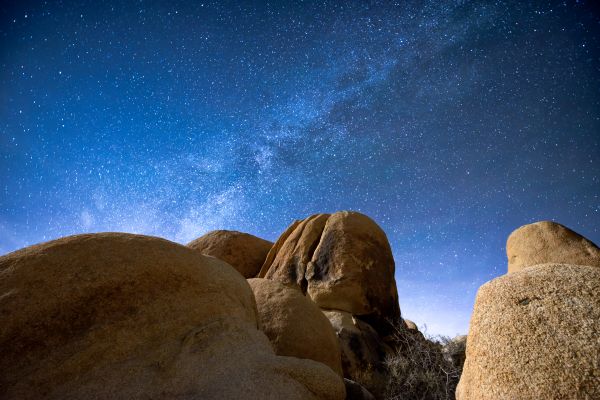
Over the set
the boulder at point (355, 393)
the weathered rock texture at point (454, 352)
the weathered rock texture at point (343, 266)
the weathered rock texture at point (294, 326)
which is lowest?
the boulder at point (355, 393)

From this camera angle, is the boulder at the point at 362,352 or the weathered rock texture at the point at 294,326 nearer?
the weathered rock texture at the point at 294,326

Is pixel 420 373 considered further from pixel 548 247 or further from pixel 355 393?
pixel 548 247

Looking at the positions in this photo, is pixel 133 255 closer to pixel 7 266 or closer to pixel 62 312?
pixel 62 312

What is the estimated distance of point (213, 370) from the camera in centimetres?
344

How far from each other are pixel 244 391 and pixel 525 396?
82.0 inches

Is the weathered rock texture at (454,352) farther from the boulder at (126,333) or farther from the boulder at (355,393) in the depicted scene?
the boulder at (126,333)

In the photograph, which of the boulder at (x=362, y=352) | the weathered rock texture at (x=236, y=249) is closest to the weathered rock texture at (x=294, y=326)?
the boulder at (x=362, y=352)

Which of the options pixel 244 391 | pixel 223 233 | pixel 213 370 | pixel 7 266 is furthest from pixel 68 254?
pixel 223 233

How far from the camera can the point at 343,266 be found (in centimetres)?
1073

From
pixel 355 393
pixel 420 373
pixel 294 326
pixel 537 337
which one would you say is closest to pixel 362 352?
pixel 420 373

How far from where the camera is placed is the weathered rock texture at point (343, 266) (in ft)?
34.6

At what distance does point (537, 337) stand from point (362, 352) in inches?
274

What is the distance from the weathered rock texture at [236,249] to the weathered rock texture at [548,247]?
26.0 ft

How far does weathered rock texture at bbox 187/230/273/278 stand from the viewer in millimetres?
12546
